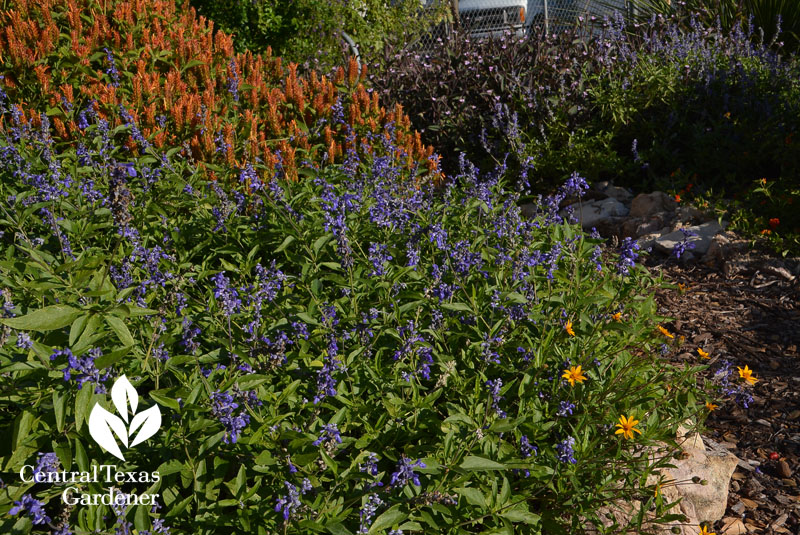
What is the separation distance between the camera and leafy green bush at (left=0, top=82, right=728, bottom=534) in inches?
80.7

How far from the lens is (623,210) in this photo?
608 cm

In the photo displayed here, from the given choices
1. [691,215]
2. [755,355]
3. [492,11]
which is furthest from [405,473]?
[492,11]

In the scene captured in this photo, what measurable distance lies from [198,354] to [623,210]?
4.57 meters

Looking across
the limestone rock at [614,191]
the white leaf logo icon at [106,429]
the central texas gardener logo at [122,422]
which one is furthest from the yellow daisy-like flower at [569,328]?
the limestone rock at [614,191]

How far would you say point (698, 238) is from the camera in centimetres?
523

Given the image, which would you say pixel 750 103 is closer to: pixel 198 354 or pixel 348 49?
pixel 348 49

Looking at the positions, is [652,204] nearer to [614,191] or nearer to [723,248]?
[614,191]

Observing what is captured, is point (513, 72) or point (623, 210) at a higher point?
point (513, 72)

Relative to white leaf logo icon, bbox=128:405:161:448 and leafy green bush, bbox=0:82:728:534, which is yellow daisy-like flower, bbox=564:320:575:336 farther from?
white leaf logo icon, bbox=128:405:161:448

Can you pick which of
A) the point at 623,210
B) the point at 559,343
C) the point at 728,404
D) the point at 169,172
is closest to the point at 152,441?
the point at 559,343

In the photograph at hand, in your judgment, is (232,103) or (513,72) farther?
(513,72)

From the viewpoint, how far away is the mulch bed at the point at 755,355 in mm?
3094

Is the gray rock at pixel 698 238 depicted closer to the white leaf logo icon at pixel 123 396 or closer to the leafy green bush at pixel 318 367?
the leafy green bush at pixel 318 367

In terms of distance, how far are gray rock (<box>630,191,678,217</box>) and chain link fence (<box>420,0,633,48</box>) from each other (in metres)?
4.23
